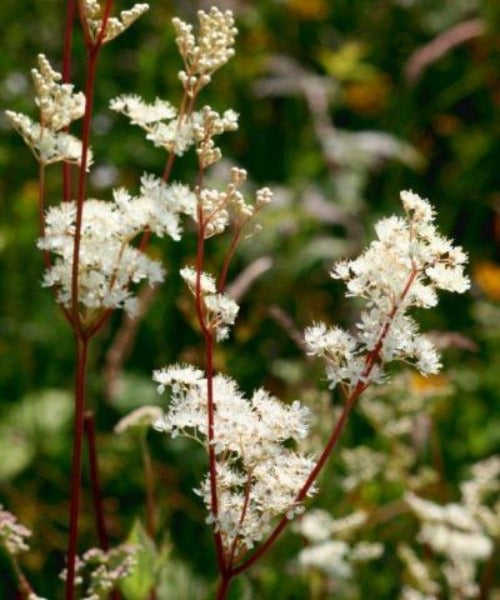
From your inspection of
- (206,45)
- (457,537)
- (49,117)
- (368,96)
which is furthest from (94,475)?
(368,96)

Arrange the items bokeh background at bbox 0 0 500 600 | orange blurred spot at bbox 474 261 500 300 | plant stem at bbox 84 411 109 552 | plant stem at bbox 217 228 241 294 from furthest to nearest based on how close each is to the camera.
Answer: orange blurred spot at bbox 474 261 500 300 → bokeh background at bbox 0 0 500 600 → plant stem at bbox 84 411 109 552 → plant stem at bbox 217 228 241 294

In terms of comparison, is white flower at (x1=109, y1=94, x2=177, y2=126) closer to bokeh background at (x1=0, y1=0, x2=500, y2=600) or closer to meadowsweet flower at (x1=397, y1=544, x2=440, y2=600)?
bokeh background at (x1=0, y1=0, x2=500, y2=600)

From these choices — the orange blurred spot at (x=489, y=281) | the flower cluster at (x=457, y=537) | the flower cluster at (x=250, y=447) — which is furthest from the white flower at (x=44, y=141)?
the orange blurred spot at (x=489, y=281)

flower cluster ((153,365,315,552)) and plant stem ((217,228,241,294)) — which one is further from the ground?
plant stem ((217,228,241,294))

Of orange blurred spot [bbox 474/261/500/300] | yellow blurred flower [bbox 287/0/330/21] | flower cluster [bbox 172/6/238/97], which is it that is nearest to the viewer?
flower cluster [bbox 172/6/238/97]

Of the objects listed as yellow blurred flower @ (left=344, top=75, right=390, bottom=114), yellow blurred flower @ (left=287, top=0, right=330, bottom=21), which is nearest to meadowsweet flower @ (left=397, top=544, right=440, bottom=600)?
yellow blurred flower @ (left=344, top=75, right=390, bottom=114)

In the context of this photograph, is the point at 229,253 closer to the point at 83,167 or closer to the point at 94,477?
the point at 83,167

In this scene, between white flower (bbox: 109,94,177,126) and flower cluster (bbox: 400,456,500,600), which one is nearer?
white flower (bbox: 109,94,177,126)

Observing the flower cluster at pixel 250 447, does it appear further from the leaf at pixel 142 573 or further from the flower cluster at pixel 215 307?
the leaf at pixel 142 573

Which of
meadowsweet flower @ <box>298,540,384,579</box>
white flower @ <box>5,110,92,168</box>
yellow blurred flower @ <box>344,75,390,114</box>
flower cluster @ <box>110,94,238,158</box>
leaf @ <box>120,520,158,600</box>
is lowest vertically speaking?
leaf @ <box>120,520,158,600</box>
